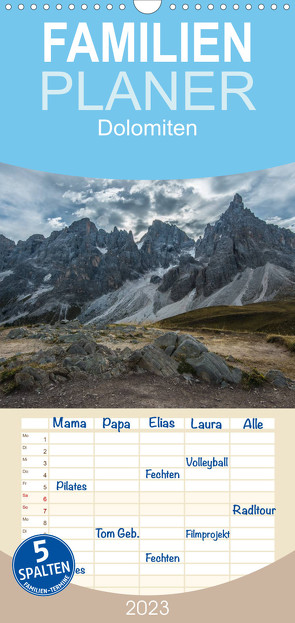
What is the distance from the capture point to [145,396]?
29.0 feet

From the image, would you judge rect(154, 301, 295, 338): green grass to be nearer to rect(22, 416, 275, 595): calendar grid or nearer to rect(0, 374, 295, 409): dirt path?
rect(0, 374, 295, 409): dirt path

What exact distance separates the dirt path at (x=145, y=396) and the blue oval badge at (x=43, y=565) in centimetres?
345

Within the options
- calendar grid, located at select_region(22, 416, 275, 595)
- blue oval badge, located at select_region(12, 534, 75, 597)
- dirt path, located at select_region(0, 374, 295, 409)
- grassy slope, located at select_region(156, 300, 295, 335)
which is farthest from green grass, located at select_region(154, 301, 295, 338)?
blue oval badge, located at select_region(12, 534, 75, 597)

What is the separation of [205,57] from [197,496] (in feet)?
26.6

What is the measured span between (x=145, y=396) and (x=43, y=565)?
4.77 meters

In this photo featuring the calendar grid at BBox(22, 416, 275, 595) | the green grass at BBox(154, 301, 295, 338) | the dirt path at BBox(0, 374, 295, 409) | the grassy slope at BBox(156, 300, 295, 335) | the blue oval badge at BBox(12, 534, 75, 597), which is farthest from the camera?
the grassy slope at BBox(156, 300, 295, 335)

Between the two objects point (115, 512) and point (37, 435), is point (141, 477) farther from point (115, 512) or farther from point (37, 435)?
point (37, 435)

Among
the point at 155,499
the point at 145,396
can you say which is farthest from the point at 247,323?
the point at 155,499

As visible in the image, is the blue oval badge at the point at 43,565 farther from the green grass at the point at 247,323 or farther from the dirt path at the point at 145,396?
the green grass at the point at 247,323

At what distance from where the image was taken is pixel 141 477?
4914 mm

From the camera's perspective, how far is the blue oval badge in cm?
438

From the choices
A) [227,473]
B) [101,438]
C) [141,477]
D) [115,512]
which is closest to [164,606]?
[115,512]

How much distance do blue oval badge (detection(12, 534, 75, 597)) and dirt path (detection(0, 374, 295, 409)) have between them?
345 centimetres

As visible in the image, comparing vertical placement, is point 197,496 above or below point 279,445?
below
